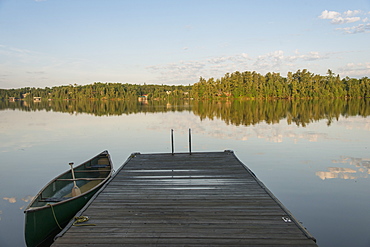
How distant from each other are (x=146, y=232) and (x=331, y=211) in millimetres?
5145

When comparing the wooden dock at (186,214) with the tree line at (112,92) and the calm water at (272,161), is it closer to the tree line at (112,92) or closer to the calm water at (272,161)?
the calm water at (272,161)

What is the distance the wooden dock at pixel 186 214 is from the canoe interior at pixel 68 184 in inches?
43.5

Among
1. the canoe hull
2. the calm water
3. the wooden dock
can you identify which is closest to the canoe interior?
the canoe hull

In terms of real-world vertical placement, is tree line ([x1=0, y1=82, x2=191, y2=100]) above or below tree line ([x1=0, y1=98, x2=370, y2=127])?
above

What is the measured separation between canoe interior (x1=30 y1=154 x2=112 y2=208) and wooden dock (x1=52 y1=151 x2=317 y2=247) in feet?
3.63

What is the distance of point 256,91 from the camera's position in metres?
96.6

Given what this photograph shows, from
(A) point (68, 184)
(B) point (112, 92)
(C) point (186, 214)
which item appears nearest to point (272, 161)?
(C) point (186, 214)

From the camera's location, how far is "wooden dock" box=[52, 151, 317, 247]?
4.43 m

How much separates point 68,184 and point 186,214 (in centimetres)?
439

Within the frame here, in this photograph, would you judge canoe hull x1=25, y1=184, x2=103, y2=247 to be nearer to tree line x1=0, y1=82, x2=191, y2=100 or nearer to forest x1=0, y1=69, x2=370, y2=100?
forest x1=0, y1=69, x2=370, y2=100

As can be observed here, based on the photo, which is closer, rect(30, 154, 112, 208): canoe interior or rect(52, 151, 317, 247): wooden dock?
rect(52, 151, 317, 247): wooden dock

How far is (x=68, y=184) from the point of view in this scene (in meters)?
8.12

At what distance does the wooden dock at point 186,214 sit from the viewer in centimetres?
443

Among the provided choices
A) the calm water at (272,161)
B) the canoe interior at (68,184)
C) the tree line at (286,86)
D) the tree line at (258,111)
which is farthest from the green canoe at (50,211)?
the tree line at (286,86)
